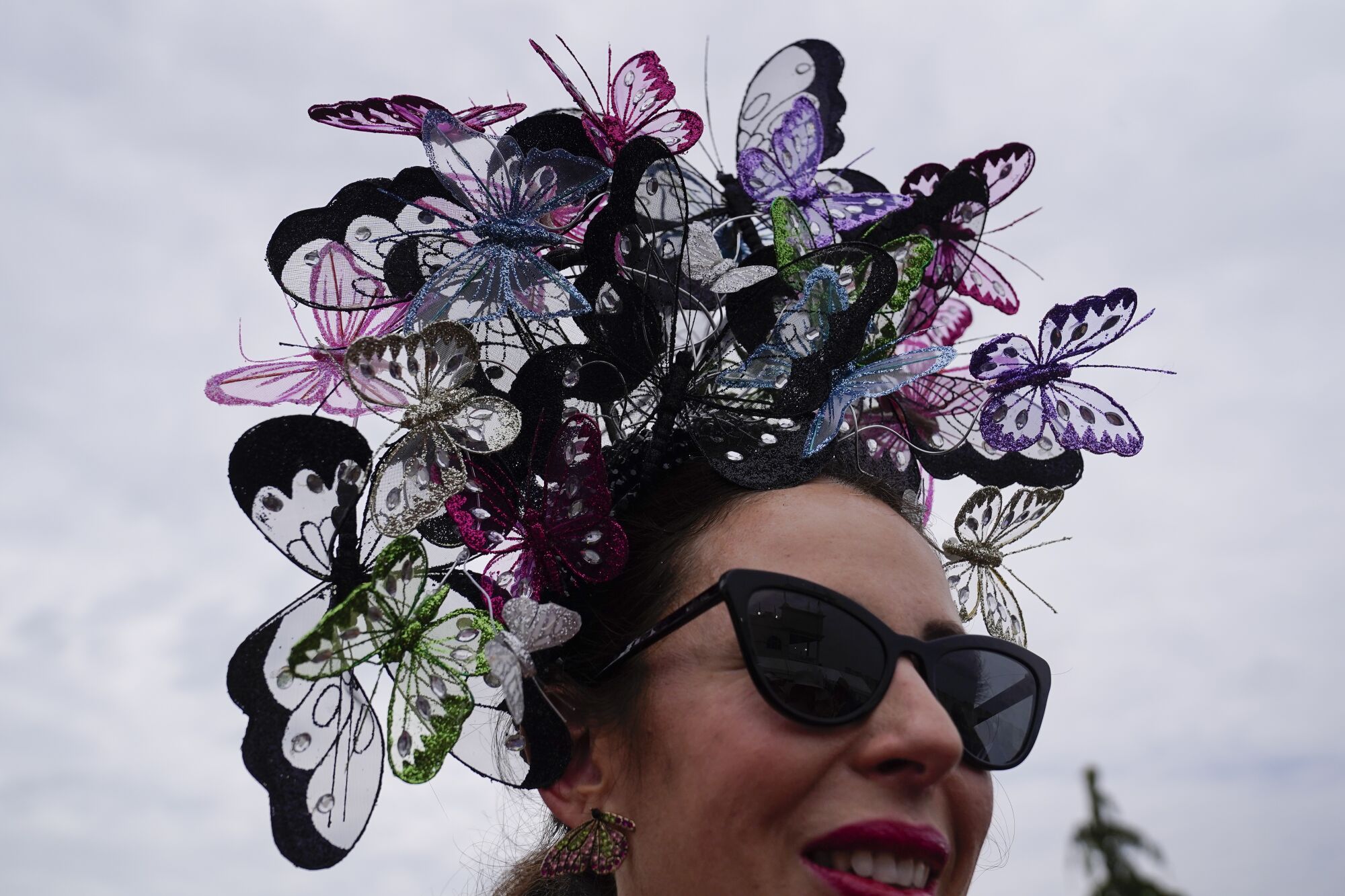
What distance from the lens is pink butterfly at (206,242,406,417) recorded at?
2010 mm

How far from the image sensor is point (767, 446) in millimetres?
2027

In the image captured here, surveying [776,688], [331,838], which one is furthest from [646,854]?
[331,838]

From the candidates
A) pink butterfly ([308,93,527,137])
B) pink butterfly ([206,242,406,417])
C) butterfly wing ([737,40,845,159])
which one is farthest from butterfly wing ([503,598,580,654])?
butterfly wing ([737,40,845,159])

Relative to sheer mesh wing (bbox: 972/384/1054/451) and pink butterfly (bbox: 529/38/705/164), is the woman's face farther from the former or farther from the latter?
pink butterfly (bbox: 529/38/705/164)

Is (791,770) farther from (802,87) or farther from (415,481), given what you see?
(802,87)

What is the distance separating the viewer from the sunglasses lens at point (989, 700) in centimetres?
185

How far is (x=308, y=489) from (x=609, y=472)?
0.55 metres

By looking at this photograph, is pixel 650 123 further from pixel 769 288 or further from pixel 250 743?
pixel 250 743

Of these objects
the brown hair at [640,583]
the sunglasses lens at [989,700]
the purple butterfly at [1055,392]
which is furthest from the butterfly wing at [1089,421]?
the sunglasses lens at [989,700]

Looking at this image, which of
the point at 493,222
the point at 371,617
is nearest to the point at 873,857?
the point at 371,617

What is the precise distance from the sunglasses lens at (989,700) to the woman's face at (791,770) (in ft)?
0.19

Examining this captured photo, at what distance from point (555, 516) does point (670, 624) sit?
29cm

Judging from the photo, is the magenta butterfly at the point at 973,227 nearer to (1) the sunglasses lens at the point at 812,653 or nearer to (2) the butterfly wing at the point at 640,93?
(2) the butterfly wing at the point at 640,93

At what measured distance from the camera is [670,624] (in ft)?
5.97
